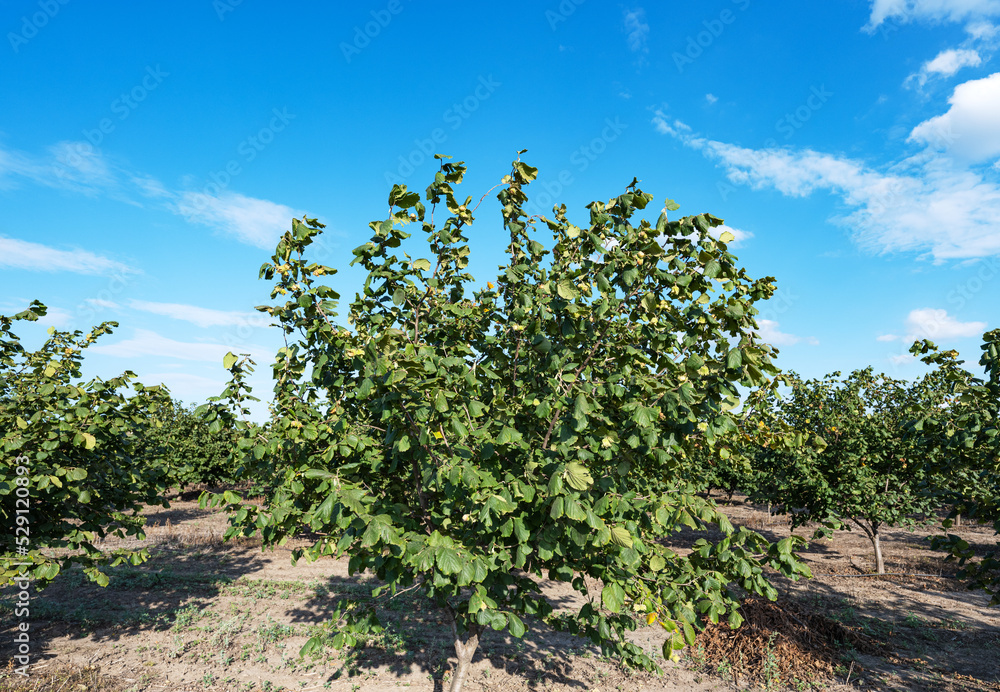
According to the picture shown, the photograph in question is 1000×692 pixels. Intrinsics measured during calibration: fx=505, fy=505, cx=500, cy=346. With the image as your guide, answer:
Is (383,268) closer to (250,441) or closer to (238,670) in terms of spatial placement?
(250,441)

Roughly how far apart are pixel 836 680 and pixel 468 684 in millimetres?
5649

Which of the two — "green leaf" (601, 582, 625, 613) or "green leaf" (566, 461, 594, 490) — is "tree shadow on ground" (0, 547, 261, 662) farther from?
"green leaf" (566, 461, 594, 490)

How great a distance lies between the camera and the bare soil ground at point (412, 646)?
24.1 feet

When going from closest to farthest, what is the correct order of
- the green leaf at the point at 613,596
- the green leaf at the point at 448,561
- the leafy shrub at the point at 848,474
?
the green leaf at the point at 448,561
the green leaf at the point at 613,596
the leafy shrub at the point at 848,474

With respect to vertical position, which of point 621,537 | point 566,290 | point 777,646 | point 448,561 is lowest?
point 777,646

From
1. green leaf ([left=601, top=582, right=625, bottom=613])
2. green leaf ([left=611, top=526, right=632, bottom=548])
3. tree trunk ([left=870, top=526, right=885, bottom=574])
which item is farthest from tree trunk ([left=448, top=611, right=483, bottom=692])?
tree trunk ([left=870, top=526, right=885, bottom=574])

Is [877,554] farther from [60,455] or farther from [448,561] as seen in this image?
[60,455]

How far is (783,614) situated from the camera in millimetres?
8891

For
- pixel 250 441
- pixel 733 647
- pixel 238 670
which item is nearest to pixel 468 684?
pixel 238 670

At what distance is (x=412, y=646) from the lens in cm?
842

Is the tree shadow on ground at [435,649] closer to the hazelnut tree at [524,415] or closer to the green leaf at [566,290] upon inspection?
the hazelnut tree at [524,415]

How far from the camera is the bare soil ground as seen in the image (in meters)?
7.34

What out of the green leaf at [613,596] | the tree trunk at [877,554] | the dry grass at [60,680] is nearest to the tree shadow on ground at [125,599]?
the dry grass at [60,680]

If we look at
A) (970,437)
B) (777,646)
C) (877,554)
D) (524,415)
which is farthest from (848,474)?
(524,415)
